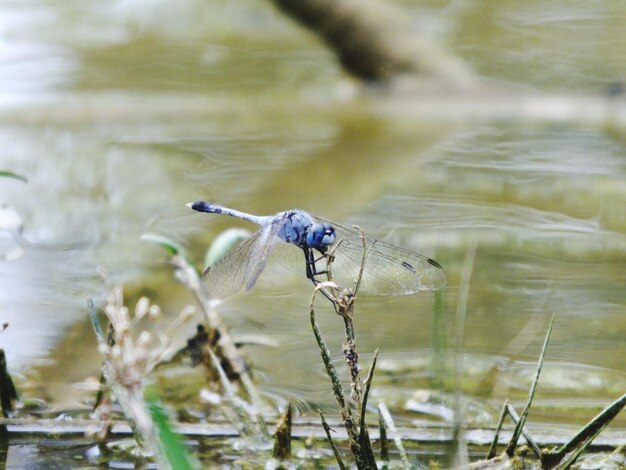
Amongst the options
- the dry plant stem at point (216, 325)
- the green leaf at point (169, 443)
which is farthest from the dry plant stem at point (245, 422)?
the green leaf at point (169, 443)

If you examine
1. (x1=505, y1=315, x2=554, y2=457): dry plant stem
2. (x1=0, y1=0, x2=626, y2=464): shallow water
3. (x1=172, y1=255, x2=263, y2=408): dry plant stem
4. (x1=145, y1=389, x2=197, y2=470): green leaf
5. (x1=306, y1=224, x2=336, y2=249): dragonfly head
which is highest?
(x1=145, y1=389, x2=197, y2=470): green leaf

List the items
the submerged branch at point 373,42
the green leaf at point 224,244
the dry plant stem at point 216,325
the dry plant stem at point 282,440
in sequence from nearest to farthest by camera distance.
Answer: the dry plant stem at point 282,440 → the dry plant stem at point 216,325 → the green leaf at point 224,244 → the submerged branch at point 373,42

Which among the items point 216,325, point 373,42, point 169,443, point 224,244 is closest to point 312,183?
point 224,244

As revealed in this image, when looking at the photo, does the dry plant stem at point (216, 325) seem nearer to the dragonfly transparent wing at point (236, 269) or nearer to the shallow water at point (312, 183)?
the shallow water at point (312, 183)

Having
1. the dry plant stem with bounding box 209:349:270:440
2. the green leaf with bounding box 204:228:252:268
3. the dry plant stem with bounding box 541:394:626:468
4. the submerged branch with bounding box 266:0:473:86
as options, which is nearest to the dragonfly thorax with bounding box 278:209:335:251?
the dry plant stem with bounding box 209:349:270:440

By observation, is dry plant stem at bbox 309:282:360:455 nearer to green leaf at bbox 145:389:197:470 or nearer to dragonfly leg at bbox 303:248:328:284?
green leaf at bbox 145:389:197:470

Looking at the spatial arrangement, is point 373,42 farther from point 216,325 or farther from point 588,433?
point 588,433
